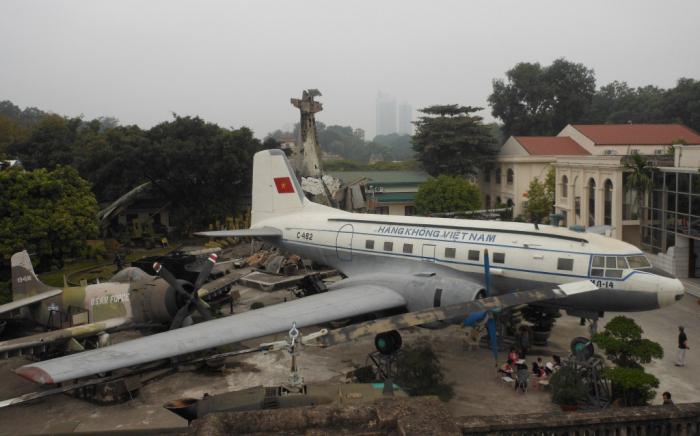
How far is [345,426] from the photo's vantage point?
24.3 feet

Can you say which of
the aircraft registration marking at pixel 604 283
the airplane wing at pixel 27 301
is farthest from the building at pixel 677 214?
the airplane wing at pixel 27 301

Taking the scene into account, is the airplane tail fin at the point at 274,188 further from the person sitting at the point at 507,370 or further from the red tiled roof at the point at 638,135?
the red tiled roof at the point at 638,135

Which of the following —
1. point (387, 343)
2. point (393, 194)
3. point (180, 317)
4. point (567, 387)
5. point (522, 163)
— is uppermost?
point (522, 163)

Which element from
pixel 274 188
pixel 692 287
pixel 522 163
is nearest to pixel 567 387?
pixel 692 287

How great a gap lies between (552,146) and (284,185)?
134 feet

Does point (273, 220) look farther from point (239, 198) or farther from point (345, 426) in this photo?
point (239, 198)

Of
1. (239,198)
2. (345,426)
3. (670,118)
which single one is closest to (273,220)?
(345,426)

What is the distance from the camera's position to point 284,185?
28.2m

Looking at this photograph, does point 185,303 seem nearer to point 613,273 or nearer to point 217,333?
point 217,333

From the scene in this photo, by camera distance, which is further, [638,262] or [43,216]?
[43,216]

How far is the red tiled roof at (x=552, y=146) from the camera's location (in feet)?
188

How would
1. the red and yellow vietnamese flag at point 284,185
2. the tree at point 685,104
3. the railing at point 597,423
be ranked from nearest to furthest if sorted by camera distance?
the railing at point 597,423
the red and yellow vietnamese flag at point 284,185
the tree at point 685,104

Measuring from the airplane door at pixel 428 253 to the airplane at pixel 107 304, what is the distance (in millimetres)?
8478

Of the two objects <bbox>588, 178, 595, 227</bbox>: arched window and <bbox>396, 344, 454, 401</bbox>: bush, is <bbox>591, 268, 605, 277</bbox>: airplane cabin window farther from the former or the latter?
<bbox>588, 178, 595, 227</bbox>: arched window
